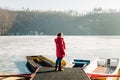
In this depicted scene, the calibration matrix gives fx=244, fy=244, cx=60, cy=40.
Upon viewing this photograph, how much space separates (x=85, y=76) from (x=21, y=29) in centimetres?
18863

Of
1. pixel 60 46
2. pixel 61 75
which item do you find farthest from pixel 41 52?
A: pixel 61 75

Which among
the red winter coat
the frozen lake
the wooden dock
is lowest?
the frozen lake

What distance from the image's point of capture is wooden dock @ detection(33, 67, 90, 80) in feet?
41.5

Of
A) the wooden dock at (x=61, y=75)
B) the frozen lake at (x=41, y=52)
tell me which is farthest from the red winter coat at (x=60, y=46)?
the frozen lake at (x=41, y=52)

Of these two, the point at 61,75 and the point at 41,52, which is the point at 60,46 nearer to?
the point at 61,75

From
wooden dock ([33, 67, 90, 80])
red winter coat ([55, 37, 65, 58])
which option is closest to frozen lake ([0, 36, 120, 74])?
wooden dock ([33, 67, 90, 80])

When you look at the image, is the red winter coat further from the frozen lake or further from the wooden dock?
the frozen lake

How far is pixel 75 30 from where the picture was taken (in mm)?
198375

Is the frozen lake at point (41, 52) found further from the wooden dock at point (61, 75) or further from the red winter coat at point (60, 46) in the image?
the red winter coat at point (60, 46)

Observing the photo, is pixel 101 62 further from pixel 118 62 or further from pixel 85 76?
pixel 85 76

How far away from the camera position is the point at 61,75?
13.3 m

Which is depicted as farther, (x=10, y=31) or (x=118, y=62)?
(x=10, y=31)

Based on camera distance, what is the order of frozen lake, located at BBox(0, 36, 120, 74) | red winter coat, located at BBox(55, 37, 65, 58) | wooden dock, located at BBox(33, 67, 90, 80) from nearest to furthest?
wooden dock, located at BBox(33, 67, 90, 80) < red winter coat, located at BBox(55, 37, 65, 58) < frozen lake, located at BBox(0, 36, 120, 74)

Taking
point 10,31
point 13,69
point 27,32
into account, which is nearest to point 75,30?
point 27,32
